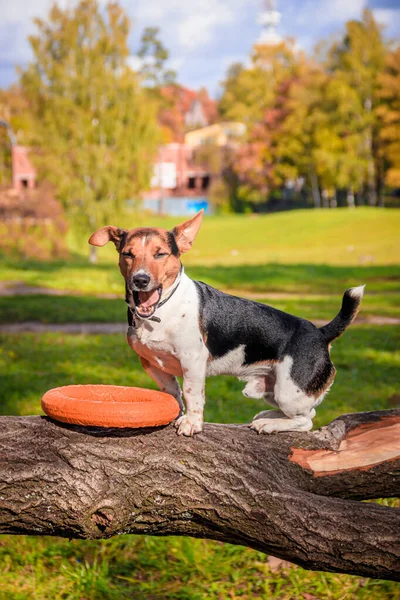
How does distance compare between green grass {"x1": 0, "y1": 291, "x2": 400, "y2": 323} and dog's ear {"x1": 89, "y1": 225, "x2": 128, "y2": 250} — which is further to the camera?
green grass {"x1": 0, "y1": 291, "x2": 400, "y2": 323}

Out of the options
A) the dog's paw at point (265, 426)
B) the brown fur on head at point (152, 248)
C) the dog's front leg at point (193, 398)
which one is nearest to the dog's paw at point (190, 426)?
the dog's front leg at point (193, 398)

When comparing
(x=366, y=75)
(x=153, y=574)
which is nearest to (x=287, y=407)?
(x=153, y=574)

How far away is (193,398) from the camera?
2914mm

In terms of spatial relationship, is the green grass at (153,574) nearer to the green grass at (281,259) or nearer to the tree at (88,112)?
the green grass at (281,259)

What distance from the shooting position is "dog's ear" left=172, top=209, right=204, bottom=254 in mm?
2842

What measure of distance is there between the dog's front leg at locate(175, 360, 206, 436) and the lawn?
5.60 ft

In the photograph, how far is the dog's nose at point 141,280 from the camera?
101 inches

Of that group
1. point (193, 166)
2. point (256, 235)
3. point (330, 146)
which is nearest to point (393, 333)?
point (256, 235)

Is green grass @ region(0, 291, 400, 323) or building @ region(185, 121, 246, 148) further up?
building @ region(185, 121, 246, 148)

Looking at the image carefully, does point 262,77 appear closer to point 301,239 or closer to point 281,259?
point 301,239

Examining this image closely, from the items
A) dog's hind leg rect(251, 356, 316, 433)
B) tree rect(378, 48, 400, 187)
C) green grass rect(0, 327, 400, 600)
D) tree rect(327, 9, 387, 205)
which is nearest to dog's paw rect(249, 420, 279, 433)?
dog's hind leg rect(251, 356, 316, 433)

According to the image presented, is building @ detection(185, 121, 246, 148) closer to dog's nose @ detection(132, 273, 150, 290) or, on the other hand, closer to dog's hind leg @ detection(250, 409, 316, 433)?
dog's hind leg @ detection(250, 409, 316, 433)

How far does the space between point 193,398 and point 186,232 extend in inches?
27.1

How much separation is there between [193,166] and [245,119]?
25.4 feet
